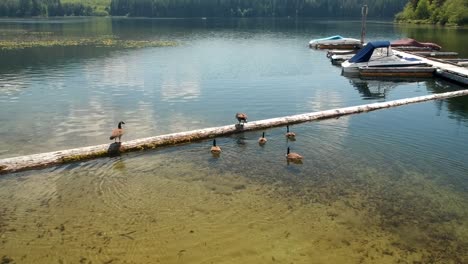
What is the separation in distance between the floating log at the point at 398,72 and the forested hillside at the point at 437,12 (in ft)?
330

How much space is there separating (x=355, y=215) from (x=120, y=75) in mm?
36434

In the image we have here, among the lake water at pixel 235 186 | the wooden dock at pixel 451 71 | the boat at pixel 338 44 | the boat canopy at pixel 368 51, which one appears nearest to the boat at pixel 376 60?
the boat canopy at pixel 368 51

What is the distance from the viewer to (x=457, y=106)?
33.8 meters

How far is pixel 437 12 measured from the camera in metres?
143

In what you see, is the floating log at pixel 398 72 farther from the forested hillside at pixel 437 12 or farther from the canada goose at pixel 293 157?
the forested hillside at pixel 437 12

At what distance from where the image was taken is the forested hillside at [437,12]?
13062cm

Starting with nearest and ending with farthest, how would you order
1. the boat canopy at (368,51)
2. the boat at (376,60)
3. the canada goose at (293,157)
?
the canada goose at (293,157), the boat canopy at (368,51), the boat at (376,60)

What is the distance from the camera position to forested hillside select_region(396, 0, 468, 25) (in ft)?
429

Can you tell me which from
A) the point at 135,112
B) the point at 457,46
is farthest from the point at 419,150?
the point at 457,46

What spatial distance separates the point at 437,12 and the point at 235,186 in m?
151

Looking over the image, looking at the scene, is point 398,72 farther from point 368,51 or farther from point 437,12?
point 437,12

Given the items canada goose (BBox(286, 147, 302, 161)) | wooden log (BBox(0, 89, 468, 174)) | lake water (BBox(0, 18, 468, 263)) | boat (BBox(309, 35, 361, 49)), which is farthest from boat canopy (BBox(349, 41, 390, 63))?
canada goose (BBox(286, 147, 302, 161))

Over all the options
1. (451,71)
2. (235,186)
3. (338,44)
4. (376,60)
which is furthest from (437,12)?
(235,186)

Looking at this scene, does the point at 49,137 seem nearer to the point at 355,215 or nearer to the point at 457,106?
the point at 355,215
